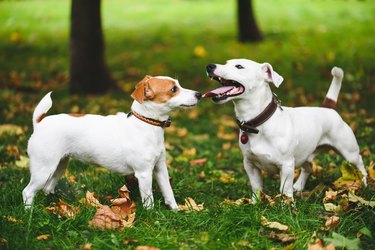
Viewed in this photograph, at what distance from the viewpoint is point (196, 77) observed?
10.9 m

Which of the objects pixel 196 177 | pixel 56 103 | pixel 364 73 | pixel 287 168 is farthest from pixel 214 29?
pixel 287 168

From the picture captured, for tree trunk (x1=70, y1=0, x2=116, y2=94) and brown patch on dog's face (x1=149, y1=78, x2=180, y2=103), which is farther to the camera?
tree trunk (x1=70, y1=0, x2=116, y2=94)

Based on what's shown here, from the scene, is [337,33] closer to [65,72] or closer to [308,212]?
[65,72]

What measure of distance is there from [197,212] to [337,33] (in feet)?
35.1

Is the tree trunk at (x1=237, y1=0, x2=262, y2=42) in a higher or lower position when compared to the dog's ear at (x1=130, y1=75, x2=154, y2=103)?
lower

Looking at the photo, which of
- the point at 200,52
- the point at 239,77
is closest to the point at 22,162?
the point at 239,77

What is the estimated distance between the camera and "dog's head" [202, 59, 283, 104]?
438cm

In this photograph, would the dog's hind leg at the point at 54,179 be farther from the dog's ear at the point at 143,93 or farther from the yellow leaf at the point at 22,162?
the yellow leaf at the point at 22,162

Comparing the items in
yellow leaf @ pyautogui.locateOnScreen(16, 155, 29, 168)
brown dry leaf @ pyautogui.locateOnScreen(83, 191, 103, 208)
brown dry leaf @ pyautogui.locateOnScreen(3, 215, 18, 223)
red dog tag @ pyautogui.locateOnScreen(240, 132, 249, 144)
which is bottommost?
yellow leaf @ pyautogui.locateOnScreen(16, 155, 29, 168)

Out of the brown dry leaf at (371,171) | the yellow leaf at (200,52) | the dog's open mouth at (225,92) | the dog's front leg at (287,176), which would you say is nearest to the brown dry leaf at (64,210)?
the dog's open mouth at (225,92)

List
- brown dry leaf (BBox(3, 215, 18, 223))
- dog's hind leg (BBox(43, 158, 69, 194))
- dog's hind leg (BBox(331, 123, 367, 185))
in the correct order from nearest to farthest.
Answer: brown dry leaf (BBox(3, 215, 18, 223))
dog's hind leg (BBox(43, 158, 69, 194))
dog's hind leg (BBox(331, 123, 367, 185))

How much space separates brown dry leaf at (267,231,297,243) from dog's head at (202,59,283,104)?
1235 millimetres

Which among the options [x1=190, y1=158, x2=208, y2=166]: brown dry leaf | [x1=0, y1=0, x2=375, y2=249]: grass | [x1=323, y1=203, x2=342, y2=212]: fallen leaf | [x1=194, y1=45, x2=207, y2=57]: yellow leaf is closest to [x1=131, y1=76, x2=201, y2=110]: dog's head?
[x1=0, y1=0, x2=375, y2=249]: grass

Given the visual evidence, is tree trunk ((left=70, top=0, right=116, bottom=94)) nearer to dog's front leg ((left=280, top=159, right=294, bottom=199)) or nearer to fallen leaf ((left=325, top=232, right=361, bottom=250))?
dog's front leg ((left=280, top=159, right=294, bottom=199))
